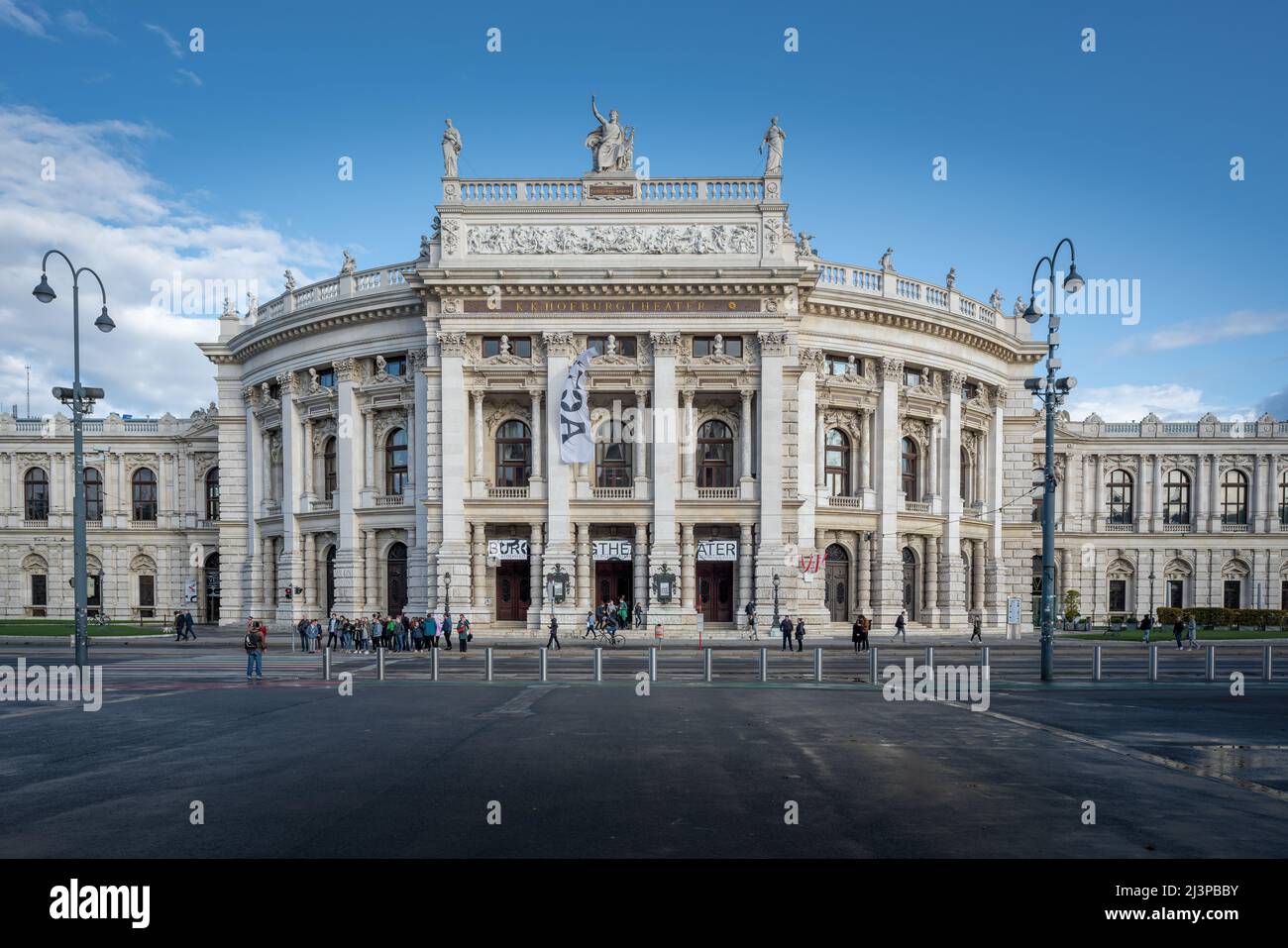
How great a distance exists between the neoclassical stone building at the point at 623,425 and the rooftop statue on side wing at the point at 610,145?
168 mm

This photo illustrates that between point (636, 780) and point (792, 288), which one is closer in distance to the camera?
point (636, 780)

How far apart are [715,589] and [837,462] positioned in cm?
1100

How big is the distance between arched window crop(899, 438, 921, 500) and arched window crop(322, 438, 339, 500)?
34463mm

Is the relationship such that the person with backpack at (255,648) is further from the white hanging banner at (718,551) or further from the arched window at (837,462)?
the arched window at (837,462)

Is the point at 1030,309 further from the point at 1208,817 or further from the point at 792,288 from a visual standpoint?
the point at 792,288

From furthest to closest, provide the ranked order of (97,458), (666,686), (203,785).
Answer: (97,458), (666,686), (203,785)

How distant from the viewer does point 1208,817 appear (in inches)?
318

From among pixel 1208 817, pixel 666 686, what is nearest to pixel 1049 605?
pixel 666 686

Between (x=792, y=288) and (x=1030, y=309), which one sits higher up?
(x=792, y=288)

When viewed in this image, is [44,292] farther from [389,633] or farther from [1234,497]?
[1234,497]

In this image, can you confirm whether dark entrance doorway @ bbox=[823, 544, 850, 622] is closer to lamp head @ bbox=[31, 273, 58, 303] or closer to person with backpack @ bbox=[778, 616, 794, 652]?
person with backpack @ bbox=[778, 616, 794, 652]

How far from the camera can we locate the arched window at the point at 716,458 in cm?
4134

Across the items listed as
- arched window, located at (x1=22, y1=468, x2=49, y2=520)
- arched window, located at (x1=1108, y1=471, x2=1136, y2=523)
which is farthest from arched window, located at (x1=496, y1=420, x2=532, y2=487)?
arched window, located at (x1=1108, y1=471, x2=1136, y2=523)
